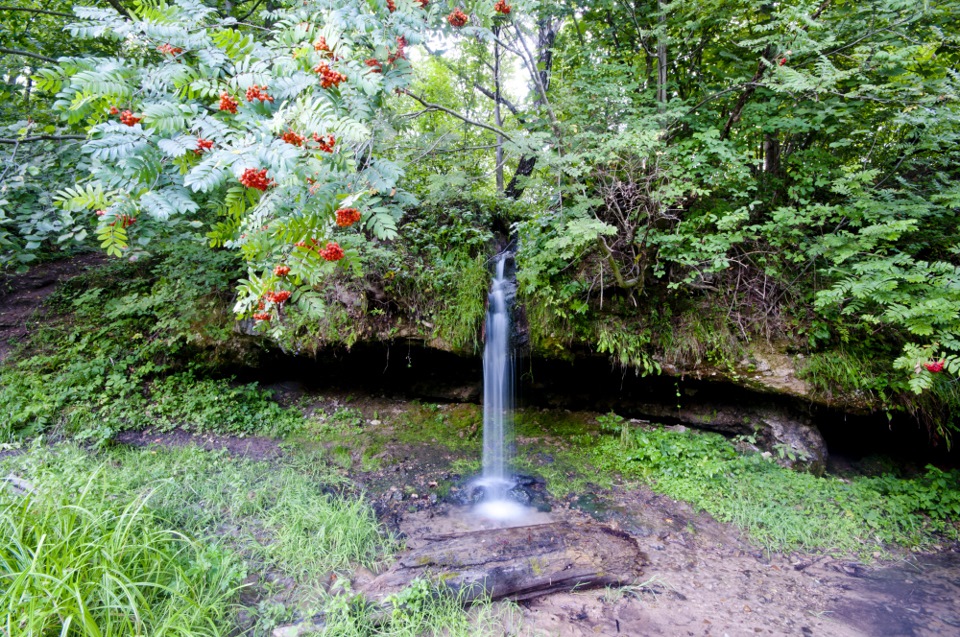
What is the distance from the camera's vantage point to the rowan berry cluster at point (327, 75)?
1.95 meters

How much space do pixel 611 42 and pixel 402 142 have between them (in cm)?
311

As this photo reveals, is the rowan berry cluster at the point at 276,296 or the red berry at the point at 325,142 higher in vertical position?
the red berry at the point at 325,142

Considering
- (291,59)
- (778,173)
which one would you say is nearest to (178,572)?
(291,59)

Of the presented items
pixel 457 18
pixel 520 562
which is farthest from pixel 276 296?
pixel 520 562

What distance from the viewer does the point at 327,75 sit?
6.40 ft

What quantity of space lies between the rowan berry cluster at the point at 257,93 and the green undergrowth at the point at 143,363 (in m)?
4.13

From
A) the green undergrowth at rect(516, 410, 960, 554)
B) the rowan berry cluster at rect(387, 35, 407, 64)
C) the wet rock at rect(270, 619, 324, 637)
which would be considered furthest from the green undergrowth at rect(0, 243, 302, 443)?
the rowan berry cluster at rect(387, 35, 407, 64)

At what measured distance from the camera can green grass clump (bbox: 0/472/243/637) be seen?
191 cm

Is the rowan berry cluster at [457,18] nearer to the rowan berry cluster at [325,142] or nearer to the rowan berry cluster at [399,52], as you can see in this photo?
the rowan berry cluster at [399,52]

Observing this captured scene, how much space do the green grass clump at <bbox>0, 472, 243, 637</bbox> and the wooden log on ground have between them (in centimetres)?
97

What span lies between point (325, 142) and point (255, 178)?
1.14 feet

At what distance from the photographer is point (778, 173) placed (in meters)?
4.86

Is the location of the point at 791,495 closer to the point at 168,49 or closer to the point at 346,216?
the point at 346,216

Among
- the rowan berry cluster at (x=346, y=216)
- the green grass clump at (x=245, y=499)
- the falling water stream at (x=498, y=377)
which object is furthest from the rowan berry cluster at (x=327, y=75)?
the falling water stream at (x=498, y=377)
